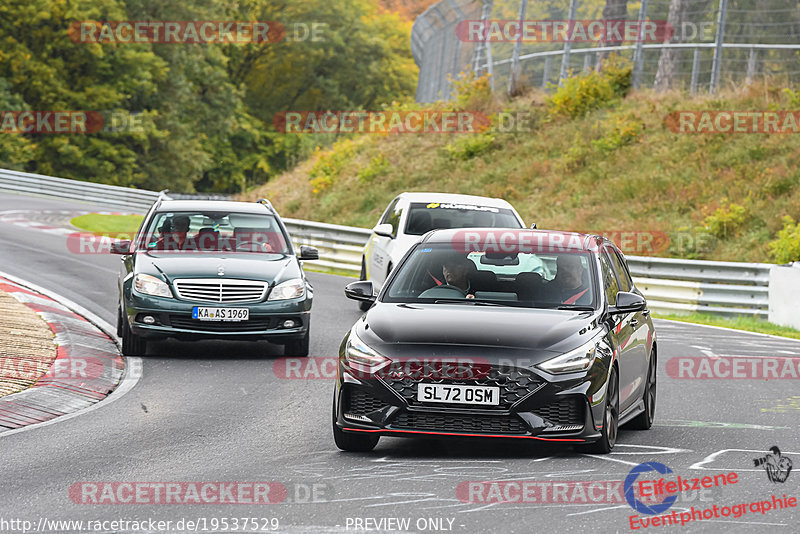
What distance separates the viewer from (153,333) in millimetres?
13453

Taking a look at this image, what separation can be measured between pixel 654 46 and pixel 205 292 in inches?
865

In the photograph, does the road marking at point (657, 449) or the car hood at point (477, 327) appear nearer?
the car hood at point (477, 327)

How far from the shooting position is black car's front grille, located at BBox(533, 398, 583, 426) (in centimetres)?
811

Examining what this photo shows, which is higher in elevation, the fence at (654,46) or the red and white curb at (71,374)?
the fence at (654,46)

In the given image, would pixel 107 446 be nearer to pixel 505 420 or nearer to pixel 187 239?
pixel 505 420

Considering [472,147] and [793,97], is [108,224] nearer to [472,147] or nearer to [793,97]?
[472,147]

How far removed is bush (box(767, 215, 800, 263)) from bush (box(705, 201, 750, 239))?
177cm

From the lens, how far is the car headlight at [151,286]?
44.3ft

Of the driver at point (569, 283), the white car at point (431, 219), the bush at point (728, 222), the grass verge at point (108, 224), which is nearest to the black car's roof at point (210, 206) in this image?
the white car at point (431, 219)

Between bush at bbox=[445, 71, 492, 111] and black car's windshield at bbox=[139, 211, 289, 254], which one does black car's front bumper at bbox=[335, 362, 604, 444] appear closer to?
black car's windshield at bbox=[139, 211, 289, 254]

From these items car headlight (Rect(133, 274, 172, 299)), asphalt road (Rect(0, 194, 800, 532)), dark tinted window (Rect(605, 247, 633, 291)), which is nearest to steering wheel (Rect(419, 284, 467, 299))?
asphalt road (Rect(0, 194, 800, 532))

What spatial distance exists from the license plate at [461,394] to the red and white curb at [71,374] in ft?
10.9

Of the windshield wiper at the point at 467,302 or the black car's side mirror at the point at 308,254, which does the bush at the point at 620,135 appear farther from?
the windshield wiper at the point at 467,302

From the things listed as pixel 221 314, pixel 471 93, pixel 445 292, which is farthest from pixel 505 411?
pixel 471 93
